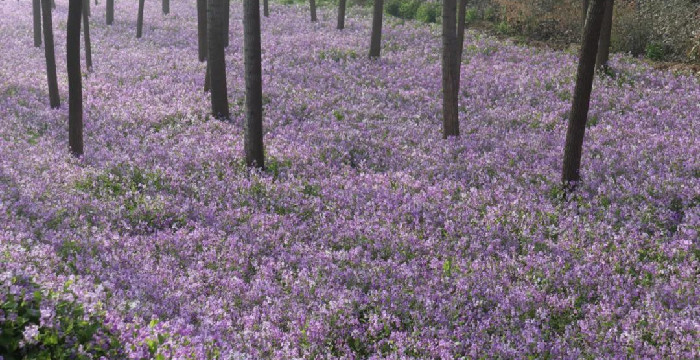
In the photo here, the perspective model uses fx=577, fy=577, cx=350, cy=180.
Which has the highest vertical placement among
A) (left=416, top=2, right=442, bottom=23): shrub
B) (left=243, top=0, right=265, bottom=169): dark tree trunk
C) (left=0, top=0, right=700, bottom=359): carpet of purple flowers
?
(left=416, top=2, right=442, bottom=23): shrub

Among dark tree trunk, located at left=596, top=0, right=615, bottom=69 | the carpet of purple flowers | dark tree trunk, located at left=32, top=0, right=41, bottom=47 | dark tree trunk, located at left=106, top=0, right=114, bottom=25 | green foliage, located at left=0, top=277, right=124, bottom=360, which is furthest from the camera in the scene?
dark tree trunk, located at left=106, top=0, right=114, bottom=25

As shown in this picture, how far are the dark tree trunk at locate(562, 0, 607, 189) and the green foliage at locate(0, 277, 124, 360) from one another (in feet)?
31.6

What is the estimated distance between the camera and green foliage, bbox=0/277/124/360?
17.4 ft

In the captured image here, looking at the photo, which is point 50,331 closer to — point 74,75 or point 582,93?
point 74,75

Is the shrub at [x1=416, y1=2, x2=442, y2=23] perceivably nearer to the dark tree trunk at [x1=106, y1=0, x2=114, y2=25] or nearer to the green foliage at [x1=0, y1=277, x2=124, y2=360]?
the dark tree trunk at [x1=106, y1=0, x2=114, y2=25]

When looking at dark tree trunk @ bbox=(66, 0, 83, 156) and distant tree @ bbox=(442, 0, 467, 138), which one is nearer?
dark tree trunk @ bbox=(66, 0, 83, 156)

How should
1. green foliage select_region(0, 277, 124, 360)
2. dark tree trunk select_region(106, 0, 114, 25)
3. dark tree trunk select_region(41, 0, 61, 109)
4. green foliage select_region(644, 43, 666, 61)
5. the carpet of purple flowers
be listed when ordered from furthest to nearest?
dark tree trunk select_region(106, 0, 114, 25) → green foliage select_region(644, 43, 666, 61) → dark tree trunk select_region(41, 0, 61, 109) → the carpet of purple flowers → green foliage select_region(0, 277, 124, 360)

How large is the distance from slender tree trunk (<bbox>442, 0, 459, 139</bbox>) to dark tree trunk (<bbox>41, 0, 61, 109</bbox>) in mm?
11619

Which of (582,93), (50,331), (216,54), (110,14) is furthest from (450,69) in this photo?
(110,14)

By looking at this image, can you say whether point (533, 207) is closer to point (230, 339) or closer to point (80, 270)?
point (230, 339)

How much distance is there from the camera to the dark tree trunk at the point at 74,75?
43.3 ft

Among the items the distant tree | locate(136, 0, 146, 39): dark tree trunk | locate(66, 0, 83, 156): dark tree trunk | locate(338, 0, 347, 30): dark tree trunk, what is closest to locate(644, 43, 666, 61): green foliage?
the distant tree

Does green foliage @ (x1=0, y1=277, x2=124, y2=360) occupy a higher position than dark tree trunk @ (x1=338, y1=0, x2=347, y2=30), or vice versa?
dark tree trunk @ (x1=338, y1=0, x2=347, y2=30)

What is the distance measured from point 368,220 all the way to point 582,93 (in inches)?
201
